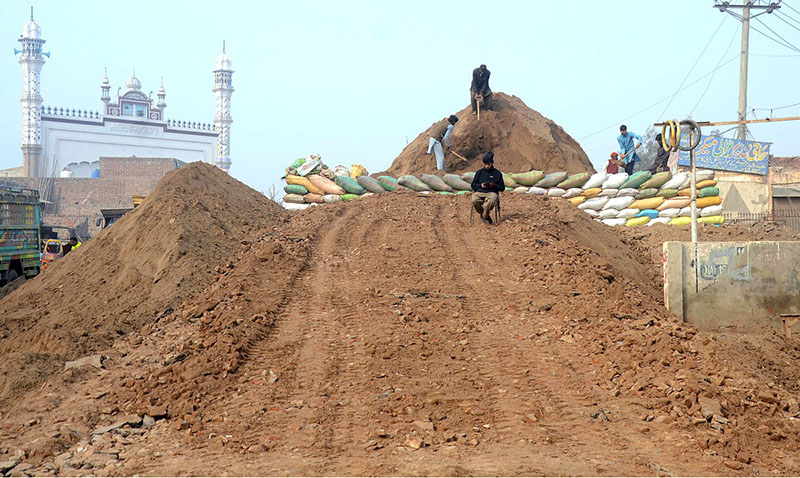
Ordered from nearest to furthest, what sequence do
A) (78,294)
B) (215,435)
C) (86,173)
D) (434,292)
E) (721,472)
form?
(721,472)
(215,435)
(434,292)
(78,294)
(86,173)

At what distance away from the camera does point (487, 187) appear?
11.0 m

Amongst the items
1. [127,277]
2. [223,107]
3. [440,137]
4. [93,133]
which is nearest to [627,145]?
[440,137]

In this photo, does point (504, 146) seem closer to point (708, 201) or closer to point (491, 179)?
point (708, 201)

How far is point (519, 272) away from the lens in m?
8.79

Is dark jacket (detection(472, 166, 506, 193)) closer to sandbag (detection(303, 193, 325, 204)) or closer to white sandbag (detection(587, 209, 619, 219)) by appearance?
white sandbag (detection(587, 209, 619, 219))

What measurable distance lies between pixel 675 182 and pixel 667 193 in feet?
0.85

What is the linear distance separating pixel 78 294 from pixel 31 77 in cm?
4366

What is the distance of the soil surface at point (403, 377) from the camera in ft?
14.0

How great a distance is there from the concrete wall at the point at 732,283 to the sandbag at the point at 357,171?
8.28m

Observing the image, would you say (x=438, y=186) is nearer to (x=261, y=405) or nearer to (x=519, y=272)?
(x=519, y=272)

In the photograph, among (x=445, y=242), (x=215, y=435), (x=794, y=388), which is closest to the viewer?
(x=215, y=435)

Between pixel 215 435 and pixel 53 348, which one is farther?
pixel 53 348

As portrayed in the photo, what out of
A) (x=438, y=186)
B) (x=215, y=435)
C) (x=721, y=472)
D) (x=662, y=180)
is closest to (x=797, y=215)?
(x=662, y=180)

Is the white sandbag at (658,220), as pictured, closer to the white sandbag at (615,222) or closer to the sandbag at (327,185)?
the white sandbag at (615,222)
